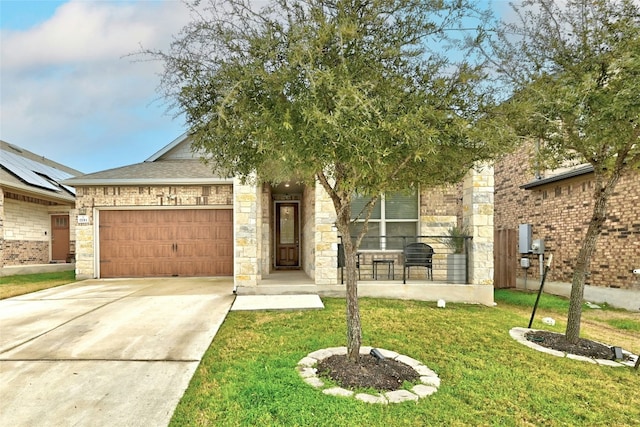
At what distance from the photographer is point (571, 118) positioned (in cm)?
405

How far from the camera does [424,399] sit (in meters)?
2.92

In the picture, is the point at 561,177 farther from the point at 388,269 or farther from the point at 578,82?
the point at 578,82

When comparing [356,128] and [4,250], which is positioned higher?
[356,128]

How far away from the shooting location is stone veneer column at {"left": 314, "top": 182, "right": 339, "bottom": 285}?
291 inches

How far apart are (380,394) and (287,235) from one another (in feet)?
29.0

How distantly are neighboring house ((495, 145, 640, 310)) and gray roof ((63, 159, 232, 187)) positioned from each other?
7.91 meters

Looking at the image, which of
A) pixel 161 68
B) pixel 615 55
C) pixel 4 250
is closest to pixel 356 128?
pixel 161 68

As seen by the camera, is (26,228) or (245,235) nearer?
(245,235)

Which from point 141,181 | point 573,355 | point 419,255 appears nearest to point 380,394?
point 573,355

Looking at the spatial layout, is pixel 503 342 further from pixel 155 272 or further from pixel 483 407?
pixel 155 272

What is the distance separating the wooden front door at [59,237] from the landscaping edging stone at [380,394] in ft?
44.1

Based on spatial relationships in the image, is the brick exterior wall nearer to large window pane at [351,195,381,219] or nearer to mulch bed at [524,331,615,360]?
mulch bed at [524,331,615,360]

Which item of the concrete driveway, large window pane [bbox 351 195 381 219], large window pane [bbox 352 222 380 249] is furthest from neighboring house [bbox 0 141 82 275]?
large window pane [bbox 352 222 380 249]

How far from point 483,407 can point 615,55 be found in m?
3.95
